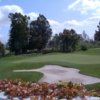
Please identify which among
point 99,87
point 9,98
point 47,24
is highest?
point 47,24

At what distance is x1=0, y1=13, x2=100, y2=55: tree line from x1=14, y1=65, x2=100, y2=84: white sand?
122 feet

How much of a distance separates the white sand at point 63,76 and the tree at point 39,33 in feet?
137

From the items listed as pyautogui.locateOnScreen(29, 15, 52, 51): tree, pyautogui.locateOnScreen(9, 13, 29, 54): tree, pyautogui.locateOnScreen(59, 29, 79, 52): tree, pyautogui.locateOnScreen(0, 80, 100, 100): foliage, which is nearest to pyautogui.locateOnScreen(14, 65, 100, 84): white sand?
pyautogui.locateOnScreen(0, 80, 100, 100): foliage

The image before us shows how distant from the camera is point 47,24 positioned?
230ft

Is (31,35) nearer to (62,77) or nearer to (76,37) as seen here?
(76,37)

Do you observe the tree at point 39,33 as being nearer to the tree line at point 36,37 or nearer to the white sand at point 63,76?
the tree line at point 36,37

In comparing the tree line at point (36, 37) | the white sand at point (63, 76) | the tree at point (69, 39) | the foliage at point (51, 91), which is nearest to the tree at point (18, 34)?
→ the tree line at point (36, 37)

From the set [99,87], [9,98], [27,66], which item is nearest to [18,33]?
[27,66]

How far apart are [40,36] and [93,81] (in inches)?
1962

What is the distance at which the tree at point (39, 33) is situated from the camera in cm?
6694

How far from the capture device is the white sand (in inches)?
740

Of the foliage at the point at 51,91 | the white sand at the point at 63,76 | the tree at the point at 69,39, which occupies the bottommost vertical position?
the white sand at the point at 63,76

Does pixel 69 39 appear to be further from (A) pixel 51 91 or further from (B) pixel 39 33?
(A) pixel 51 91

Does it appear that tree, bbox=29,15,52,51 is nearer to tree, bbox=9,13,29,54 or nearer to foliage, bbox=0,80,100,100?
tree, bbox=9,13,29,54
